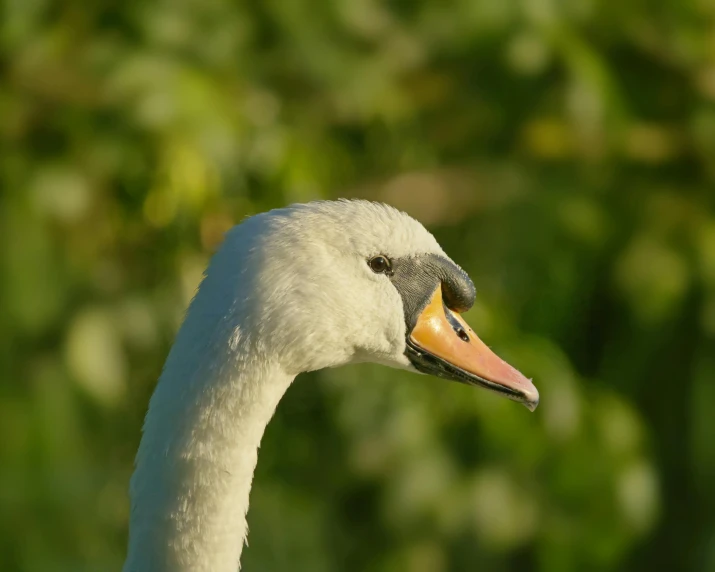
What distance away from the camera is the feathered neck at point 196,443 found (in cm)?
200

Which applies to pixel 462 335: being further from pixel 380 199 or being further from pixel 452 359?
pixel 380 199

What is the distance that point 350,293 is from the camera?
7.18ft

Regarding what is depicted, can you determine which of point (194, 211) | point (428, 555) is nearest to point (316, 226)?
point (194, 211)

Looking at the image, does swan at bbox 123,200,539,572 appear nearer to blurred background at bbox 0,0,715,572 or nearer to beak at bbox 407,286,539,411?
beak at bbox 407,286,539,411

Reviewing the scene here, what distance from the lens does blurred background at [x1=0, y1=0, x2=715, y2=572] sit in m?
3.95

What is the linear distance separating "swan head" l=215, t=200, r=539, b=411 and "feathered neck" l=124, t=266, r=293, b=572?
3cm

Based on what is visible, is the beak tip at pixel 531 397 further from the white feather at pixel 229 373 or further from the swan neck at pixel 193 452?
the swan neck at pixel 193 452

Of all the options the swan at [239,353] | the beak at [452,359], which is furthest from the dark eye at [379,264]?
the beak at [452,359]

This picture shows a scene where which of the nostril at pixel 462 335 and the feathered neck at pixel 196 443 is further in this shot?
the nostril at pixel 462 335

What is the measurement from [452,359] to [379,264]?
0.89ft

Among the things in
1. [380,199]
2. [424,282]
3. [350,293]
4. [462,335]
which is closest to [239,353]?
[350,293]

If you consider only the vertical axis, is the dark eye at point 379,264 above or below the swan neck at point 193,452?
above

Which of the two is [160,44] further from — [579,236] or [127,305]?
[579,236]

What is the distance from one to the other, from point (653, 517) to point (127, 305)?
2228mm
